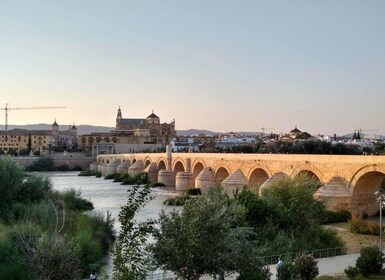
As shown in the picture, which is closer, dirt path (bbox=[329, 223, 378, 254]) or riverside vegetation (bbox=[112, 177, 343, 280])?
riverside vegetation (bbox=[112, 177, 343, 280])

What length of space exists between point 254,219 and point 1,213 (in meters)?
8.38

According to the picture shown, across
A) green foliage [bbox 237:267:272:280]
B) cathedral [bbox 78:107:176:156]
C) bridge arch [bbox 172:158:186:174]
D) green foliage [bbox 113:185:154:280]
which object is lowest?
green foliage [bbox 237:267:272:280]

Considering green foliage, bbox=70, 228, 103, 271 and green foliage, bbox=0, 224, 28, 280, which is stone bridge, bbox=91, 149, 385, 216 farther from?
green foliage, bbox=0, 224, 28, 280

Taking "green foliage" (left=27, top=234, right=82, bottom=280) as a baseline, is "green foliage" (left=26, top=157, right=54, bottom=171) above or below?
below

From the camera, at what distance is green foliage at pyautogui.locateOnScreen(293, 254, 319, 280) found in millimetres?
9312

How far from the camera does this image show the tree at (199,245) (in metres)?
7.59

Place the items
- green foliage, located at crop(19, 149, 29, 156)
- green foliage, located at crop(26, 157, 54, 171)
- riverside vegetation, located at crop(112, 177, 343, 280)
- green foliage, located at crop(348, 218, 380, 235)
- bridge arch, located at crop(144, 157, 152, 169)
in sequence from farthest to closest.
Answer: green foliage, located at crop(19, 149, 29, 156) < green foliage, located at crop(26, 157, 54, 171) < bridge arch, located at crop(144, 157, 152, 169) < green foliage, located at crop(348, 218, 380, 235) < riverside vegetation, located at crop(112, 177, 343, 280)

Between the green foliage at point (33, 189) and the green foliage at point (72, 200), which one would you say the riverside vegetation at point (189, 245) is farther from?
the green foliage at point (72, 200)

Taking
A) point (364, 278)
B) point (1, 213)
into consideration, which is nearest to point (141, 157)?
point (1, 213)

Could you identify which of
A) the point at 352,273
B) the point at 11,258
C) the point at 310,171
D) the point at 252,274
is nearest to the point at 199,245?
the point at 252,274

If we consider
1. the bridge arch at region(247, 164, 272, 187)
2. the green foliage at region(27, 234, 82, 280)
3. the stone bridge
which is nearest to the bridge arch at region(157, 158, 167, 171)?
the stone bridge

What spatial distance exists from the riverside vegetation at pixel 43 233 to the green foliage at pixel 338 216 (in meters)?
7.71

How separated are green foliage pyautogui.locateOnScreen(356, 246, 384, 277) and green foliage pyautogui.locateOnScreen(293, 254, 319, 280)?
1.38 m

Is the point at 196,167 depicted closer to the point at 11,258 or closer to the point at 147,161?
the point at 147,161
